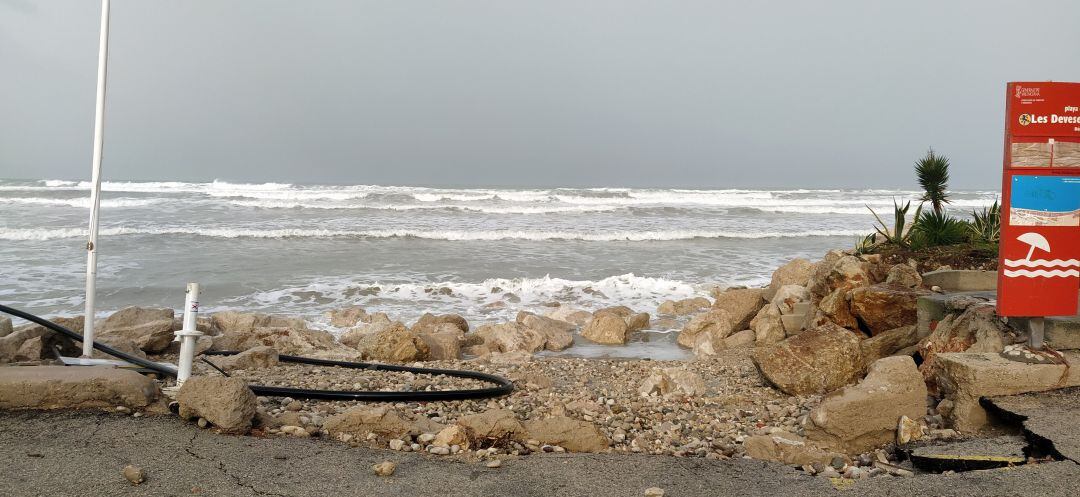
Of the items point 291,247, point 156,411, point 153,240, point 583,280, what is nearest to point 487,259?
point 583,280

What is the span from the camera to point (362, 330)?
9719 mm

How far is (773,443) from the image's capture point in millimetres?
4332

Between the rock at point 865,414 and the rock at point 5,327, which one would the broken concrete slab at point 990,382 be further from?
the rock at point 5,327

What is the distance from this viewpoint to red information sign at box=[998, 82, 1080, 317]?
4707 mm

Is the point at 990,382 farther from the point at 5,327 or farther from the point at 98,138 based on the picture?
the point at 5,327

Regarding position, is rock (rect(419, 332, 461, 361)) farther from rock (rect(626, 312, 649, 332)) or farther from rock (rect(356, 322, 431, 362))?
rock (rect(626, 312, 649, 332))

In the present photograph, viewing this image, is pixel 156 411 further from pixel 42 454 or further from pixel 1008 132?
pixel 1008 132

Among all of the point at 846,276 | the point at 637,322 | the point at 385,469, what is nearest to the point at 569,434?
the point at 385,469

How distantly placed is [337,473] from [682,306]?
8679 mm

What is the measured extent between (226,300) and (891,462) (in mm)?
11382

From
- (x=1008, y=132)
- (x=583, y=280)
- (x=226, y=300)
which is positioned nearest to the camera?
(x=1008, y=132)

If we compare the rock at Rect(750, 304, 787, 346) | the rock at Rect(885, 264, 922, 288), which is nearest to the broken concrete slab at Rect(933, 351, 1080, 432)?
the rock at Rect(885, 264, 922, 288)

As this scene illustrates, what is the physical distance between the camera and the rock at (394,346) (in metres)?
7.86

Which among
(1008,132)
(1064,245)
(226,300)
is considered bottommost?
(226,300)
